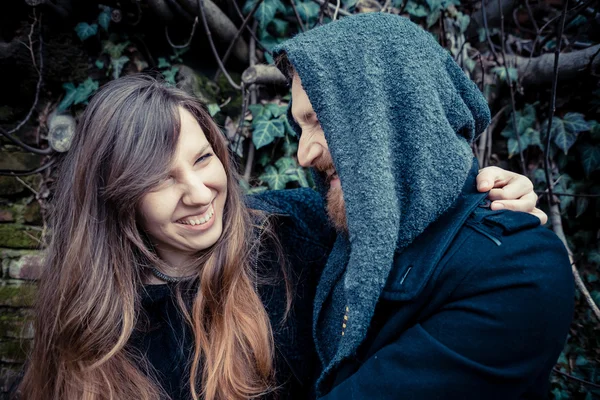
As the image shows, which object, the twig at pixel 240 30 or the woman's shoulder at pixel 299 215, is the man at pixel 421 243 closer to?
the woman's shoulder at pixel 299 215

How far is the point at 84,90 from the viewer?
223cm

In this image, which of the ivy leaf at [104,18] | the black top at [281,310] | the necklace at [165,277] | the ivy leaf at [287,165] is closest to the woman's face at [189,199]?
the necklace at [165,277]

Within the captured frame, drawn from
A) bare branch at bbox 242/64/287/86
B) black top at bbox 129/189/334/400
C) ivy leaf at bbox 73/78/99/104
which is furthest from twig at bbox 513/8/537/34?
ivy leaf at bbox 73/78/99/104

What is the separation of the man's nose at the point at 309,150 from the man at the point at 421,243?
0.16 metres

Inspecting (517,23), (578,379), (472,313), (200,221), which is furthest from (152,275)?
(517,23)

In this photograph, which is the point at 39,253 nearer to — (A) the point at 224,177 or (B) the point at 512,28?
(A) the point at 224,177

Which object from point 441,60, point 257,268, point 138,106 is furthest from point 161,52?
point 441,60

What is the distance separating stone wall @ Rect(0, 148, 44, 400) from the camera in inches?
84.8

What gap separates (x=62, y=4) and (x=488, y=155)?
2.58 metres

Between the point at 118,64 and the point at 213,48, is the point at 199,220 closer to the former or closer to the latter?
the point at 213,48

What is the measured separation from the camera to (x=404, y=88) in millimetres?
1019

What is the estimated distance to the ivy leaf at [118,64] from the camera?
2.22 metres

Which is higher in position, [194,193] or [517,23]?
[517,23]

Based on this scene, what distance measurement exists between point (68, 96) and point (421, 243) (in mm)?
2158
